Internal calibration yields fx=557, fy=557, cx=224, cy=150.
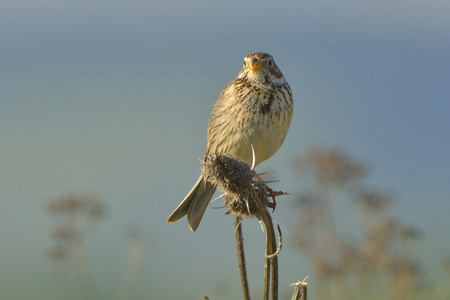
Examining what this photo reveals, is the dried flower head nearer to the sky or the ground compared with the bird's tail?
nearer to the ground

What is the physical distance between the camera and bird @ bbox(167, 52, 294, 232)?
16.0ft

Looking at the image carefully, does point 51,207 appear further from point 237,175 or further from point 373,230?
point 237,175

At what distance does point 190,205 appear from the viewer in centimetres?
507

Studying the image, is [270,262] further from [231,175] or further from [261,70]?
[261,70]

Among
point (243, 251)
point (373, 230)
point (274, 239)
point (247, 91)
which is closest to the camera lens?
point (274, 239)

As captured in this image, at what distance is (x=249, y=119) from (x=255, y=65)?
568 mm

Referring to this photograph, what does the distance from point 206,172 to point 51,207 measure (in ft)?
17.8

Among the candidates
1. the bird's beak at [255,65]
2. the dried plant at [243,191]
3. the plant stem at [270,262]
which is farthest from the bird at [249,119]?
the plant stem at [270,262]

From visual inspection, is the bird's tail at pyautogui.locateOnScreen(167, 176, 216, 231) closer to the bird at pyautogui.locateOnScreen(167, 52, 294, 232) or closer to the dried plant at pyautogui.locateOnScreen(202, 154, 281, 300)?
the bird at pyautogui.locateOnScreen(167, 52, 294, 232)

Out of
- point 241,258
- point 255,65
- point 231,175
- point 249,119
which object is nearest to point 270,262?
point 241,258

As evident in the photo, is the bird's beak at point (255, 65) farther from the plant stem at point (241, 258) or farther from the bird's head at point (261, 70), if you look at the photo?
the plant stem at point (241, 258)

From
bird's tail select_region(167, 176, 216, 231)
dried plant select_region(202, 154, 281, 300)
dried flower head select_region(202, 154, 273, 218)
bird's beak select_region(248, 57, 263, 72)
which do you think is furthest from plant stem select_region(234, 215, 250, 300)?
bird's beak select_region(248, 57, 263, 72)

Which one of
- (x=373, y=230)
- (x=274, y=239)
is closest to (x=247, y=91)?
(x=274, y=239)

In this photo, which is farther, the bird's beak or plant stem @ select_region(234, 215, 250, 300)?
the bird's beak
